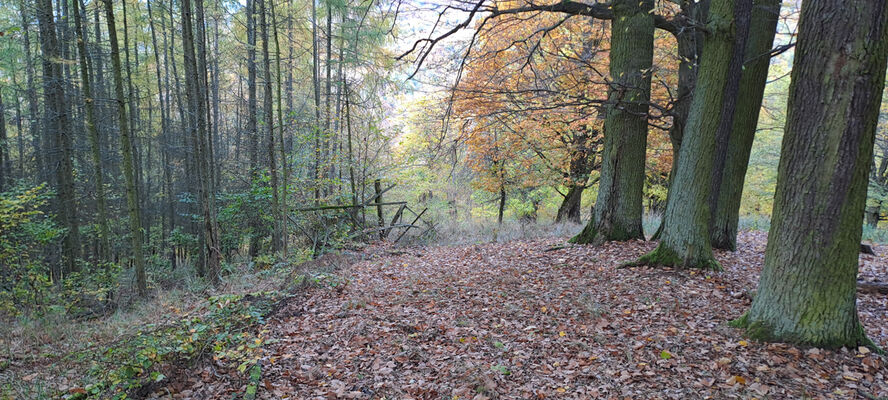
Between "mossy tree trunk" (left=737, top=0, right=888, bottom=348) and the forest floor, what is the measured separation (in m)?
0.37

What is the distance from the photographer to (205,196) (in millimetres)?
8367

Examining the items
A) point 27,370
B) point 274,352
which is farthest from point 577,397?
point 27,370

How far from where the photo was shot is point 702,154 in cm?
566

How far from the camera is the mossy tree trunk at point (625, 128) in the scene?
7.04m

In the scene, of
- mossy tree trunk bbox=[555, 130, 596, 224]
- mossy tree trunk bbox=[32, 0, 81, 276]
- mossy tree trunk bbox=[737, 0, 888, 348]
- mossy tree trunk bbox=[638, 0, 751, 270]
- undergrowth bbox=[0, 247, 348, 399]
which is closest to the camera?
mossy tree trunk bbox=[737, 0, 888, 348]

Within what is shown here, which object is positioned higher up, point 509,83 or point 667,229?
point 509,83

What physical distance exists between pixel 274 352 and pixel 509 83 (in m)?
7.71

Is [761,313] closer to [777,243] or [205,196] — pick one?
[777,243]

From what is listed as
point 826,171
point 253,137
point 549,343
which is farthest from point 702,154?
point 253,137

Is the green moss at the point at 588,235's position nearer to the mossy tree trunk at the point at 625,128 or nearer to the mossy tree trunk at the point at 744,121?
the mossy tree trunk at the point at 625,128

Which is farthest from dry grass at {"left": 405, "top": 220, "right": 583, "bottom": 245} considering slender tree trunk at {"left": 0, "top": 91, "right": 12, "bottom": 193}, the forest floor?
slender tree trunk at {"left": 0, "top": 91, "right": 12, "bottom": 193}

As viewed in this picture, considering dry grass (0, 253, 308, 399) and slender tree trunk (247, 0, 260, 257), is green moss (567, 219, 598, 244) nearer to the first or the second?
dry grass (0, 253, 308, 399)

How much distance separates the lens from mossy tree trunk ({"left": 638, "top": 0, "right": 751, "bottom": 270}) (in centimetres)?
557

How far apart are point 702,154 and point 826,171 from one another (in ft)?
7.86
